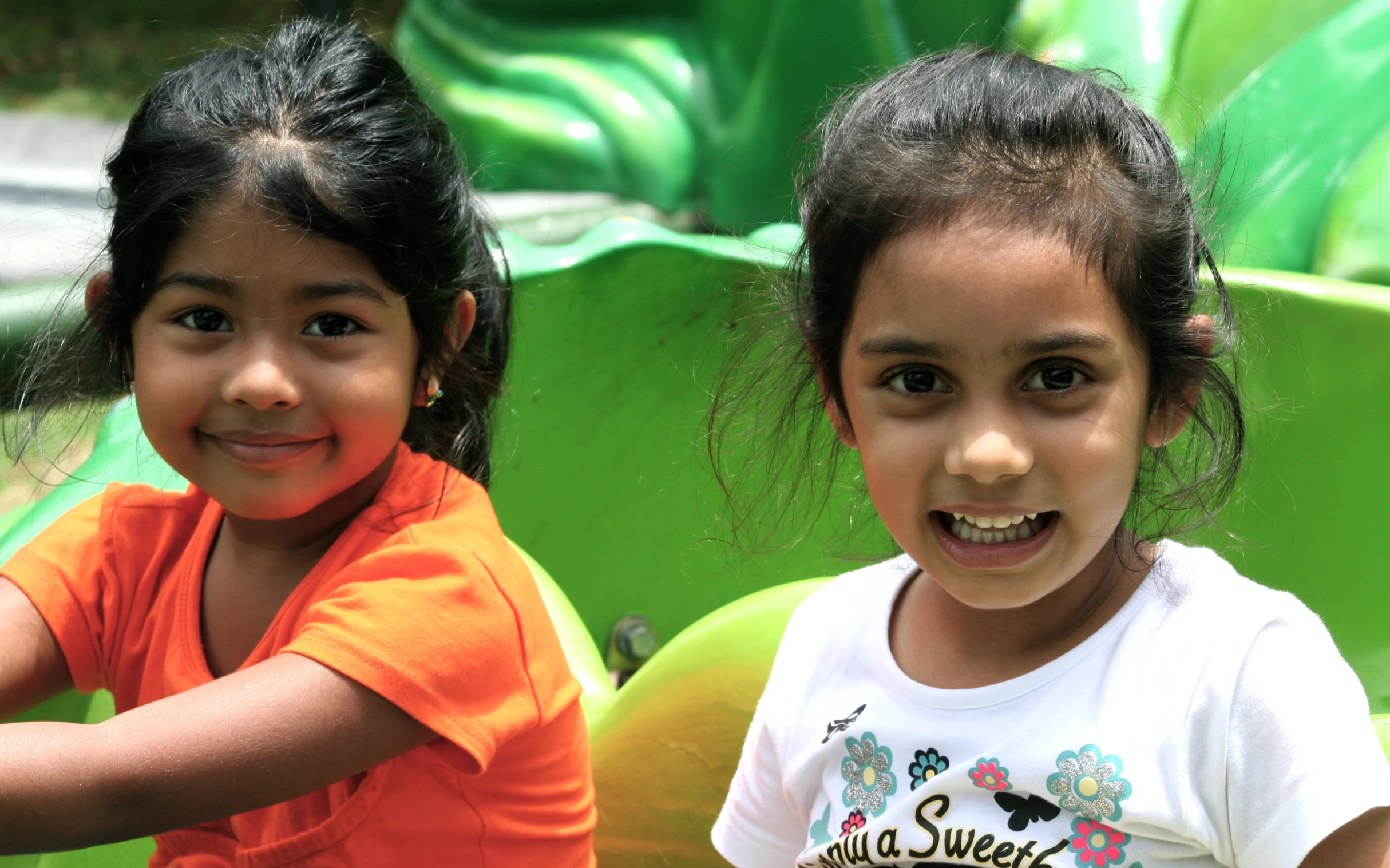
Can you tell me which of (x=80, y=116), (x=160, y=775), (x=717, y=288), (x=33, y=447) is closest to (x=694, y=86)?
(x=717, y=288)

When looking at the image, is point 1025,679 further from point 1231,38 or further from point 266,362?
point 1231,38

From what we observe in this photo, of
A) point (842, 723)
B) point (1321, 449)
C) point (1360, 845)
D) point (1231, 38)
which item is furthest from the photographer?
point (1231, 38)

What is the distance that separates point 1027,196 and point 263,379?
55 cm

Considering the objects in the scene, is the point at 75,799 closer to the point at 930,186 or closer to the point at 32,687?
the point at 32,687

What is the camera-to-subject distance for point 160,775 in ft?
3.14

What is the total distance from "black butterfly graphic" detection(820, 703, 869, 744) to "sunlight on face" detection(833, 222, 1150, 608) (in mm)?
136

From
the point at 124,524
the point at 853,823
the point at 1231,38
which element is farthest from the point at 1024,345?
the point at 1231,38

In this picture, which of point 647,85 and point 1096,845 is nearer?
point 1096,845

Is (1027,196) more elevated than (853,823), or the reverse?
(1027,196)

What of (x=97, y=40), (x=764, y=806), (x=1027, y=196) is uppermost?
(x=97, y=40)

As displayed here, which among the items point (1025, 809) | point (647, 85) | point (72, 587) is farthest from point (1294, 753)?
point (647, 85)

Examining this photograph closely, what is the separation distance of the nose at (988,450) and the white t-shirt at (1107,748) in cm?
16

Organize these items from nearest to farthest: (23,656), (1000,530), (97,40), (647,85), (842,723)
Result: (1000,530), (842,723), (23,656), (647,85), (97,40)

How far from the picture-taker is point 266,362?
1074mm
